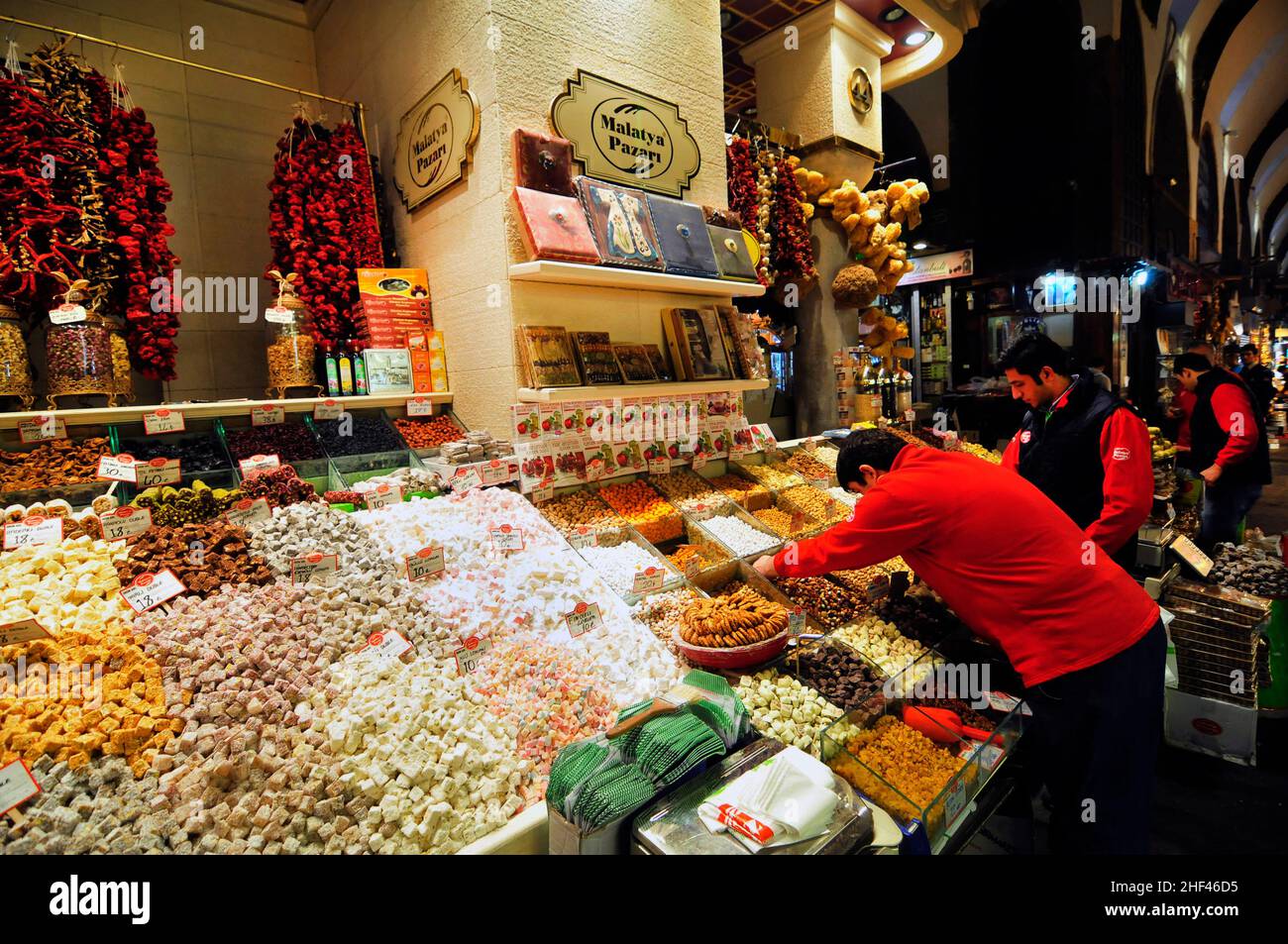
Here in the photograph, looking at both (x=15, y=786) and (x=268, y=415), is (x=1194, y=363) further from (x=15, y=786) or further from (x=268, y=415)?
(x=15, y=786)

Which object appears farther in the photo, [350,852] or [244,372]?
[244,372]

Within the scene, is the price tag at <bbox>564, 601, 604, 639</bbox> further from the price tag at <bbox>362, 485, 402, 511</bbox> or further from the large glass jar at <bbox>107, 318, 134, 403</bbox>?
the large glass jar at <bbox>107, 318, 134, 403</bbox>

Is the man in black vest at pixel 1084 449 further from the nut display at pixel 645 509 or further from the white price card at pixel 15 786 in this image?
the white price card at pixel 15 786

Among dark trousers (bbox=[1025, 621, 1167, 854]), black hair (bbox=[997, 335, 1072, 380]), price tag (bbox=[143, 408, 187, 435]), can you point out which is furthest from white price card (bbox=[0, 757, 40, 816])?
black hair (bbox=[997, 335, 1072, 380])

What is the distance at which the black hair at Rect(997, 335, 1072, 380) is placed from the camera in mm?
3129

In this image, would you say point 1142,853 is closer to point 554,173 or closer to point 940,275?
point 554,173

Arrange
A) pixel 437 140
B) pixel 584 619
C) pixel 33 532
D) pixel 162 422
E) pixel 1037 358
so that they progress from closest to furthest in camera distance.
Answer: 1. pixel 33 532
2. pixel 584 619
3. pixel 162 422
4. pixel 1037 358
5. pixel 437 140

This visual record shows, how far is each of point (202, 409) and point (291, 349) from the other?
0.61 m

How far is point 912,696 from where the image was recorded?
1.97 meters

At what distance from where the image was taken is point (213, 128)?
13.9 feet

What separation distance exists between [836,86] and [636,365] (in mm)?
3900

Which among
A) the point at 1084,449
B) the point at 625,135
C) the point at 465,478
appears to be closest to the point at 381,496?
the point at 465,478

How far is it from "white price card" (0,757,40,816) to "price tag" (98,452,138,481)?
1.60 meters
